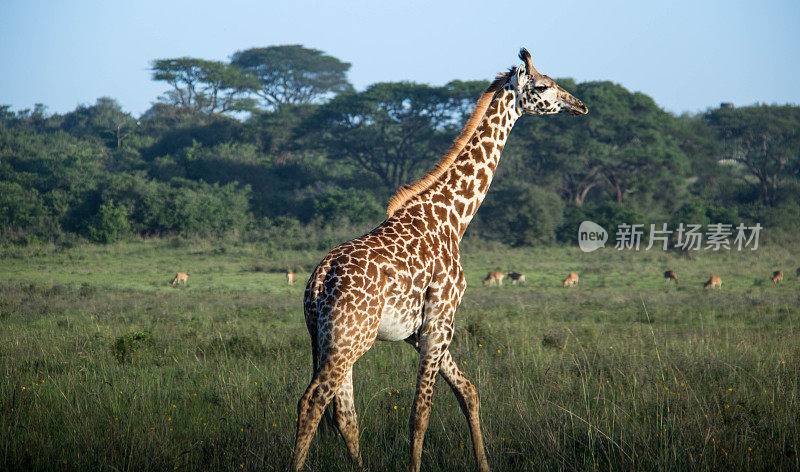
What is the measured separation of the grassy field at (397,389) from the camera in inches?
159

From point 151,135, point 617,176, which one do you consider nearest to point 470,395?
point 617,176

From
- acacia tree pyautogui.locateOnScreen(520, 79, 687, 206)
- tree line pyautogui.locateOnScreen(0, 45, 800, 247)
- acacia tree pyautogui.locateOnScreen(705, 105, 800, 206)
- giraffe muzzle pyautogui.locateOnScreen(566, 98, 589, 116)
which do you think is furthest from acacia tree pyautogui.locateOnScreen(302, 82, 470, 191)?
giraffe muzzle pyautogui.locateOnScreen(566, 98, 589, 116)

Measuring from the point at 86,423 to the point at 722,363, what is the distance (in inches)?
208

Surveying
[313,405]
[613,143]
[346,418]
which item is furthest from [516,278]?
[613,143]

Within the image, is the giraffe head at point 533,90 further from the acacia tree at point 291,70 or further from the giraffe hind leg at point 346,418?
the acacia tree at point 291,70

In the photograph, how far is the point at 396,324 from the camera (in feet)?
12.7

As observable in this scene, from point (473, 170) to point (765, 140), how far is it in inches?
1362

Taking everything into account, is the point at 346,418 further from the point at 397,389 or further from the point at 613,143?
the point at 613,143

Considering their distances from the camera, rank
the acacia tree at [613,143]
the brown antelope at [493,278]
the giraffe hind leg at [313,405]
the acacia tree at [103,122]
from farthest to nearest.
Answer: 1. the acacia tree at [103,122]
2. the acacia tree at [613,143]
3. the brown antelope at [493,278]
4. the giraffe hind leg at [313,405]

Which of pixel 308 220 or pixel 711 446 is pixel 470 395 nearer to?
pixel 711 446

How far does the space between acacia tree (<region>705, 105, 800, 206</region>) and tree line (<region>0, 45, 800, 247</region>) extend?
7 cm

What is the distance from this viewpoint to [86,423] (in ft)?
14.6

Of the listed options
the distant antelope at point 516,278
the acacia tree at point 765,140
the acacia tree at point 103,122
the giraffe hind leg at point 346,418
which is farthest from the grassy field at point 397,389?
the acacia tree at point 103,122

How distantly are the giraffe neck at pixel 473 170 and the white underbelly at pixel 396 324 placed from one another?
0.73 m
